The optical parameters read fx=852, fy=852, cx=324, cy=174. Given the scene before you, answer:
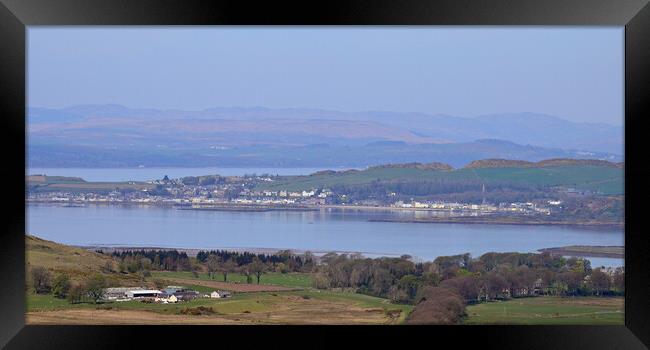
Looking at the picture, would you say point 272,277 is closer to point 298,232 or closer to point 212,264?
point 212,264

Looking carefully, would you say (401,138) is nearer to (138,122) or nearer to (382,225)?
(382,225)

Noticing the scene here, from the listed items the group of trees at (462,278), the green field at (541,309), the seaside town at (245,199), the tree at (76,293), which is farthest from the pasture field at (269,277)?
the green field at (541,309)

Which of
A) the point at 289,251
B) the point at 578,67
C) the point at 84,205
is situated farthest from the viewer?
the point at 578,67

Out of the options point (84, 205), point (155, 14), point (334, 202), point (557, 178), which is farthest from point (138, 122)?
point (155, 14)

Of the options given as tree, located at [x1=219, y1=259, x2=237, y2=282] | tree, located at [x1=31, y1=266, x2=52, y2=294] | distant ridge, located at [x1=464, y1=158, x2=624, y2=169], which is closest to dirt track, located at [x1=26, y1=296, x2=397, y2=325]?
tree, located at [x1=31, y1=266, x2=52, y2=294]

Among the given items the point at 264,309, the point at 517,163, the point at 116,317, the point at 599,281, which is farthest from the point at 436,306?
the point at 116,317
